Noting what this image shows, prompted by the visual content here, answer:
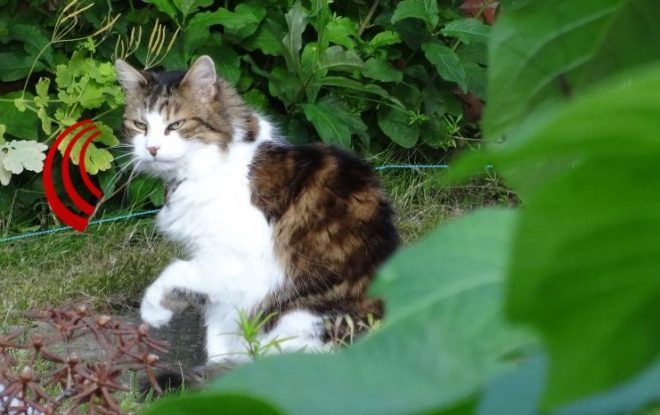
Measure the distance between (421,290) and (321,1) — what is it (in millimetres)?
3929

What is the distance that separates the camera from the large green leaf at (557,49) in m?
0.23

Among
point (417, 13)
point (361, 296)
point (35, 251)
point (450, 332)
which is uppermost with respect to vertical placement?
point (450, 332)

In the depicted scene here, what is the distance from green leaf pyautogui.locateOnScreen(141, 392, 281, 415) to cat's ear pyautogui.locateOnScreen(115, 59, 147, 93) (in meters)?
3.33

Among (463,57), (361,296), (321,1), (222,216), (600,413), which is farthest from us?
(463,57)

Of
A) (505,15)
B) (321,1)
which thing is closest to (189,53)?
(321,1)

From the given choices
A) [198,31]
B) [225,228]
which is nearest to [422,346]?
[225,228]

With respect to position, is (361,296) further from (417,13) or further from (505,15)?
(505,15)

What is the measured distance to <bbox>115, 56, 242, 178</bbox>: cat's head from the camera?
3402 mm

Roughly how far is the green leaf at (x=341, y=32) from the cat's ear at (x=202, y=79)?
75 centimetres

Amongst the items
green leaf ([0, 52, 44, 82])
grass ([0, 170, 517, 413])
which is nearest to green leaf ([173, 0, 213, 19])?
green leaf ([0, 52, 44, 82])

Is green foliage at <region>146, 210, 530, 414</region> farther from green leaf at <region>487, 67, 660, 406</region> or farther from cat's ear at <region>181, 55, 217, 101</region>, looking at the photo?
cat's ear at <region>181, 55, 217, 101</region>

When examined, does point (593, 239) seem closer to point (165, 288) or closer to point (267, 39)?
point (165, 288)

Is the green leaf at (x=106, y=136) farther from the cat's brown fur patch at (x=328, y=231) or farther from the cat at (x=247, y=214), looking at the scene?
the cat's brown fur patch at (x=328, y=231)

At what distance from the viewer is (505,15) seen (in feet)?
0.79
